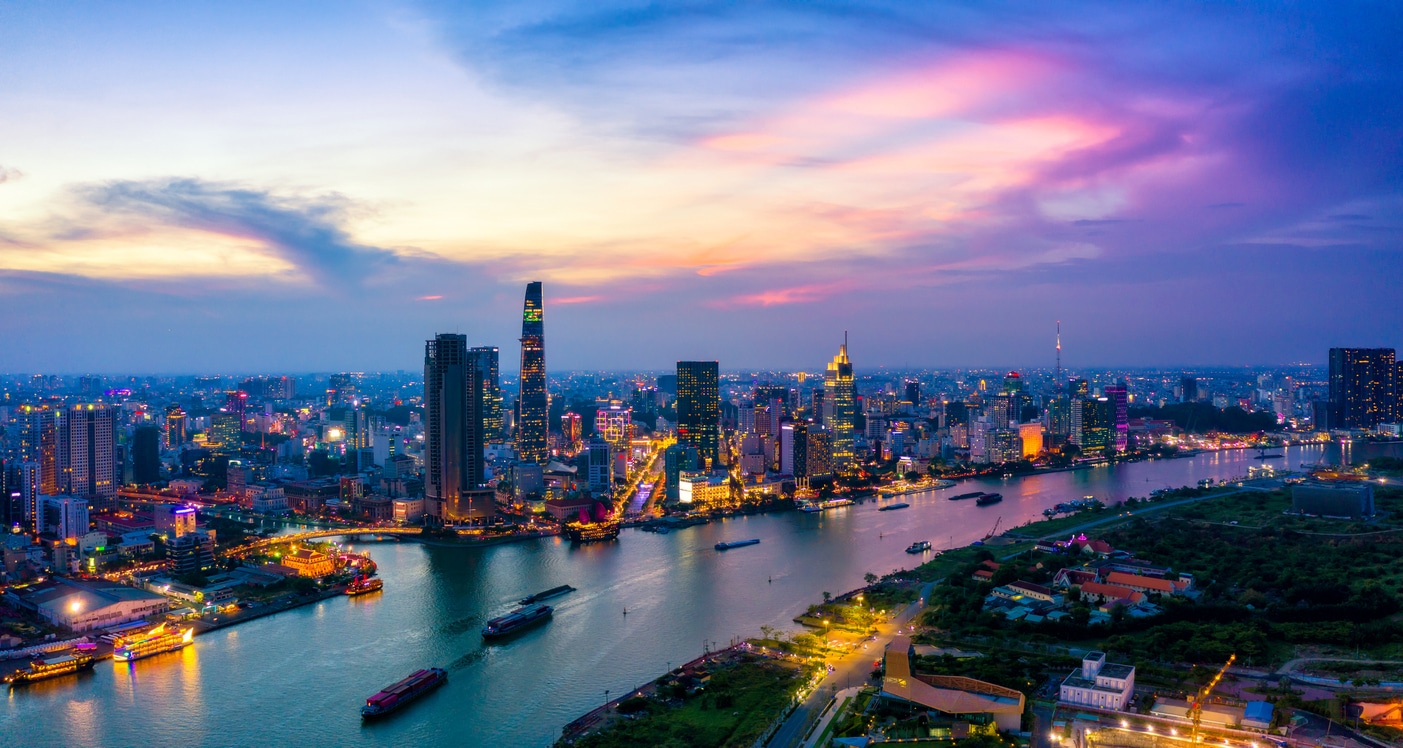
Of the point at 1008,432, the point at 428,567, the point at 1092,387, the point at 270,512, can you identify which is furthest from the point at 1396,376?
the point at 270,512

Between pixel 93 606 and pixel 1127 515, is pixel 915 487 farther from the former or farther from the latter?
pixel 93 606

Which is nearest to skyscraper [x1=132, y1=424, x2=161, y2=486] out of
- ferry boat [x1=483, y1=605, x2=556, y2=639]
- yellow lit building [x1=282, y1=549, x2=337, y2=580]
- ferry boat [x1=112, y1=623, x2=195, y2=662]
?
yellow lit building [x1=282, y1=549, x2=337, y2=580]

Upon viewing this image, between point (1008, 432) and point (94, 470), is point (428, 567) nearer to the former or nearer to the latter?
point (94, 470)

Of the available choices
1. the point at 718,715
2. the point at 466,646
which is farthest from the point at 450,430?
the point at 718,715

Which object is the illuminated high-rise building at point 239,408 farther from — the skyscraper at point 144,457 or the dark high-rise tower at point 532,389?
the dark high-rise tower at point 532,389

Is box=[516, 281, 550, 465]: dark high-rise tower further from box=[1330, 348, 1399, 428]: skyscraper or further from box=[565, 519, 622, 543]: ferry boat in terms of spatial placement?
box=[1330, 348, 1399, 428]: skyscraper

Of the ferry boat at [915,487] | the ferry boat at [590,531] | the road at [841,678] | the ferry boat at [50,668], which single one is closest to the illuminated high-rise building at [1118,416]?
the ferry boat at [915,487]
